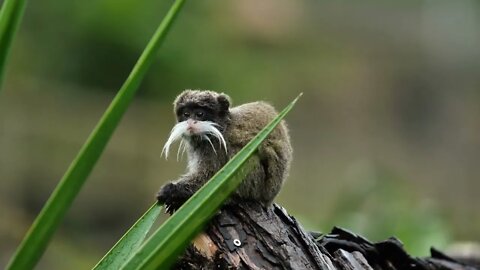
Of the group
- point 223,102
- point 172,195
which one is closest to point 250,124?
point 223,102

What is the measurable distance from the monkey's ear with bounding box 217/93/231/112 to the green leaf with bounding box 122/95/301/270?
589 millimetres

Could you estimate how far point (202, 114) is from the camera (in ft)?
6.16

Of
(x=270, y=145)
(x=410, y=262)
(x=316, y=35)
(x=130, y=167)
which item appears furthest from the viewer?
(x=316, y=35)

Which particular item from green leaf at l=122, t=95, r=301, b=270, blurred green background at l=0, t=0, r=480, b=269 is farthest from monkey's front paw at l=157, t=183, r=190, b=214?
blurred green background at l=0, t=0, r=480, b=269

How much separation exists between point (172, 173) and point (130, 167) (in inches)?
18.5

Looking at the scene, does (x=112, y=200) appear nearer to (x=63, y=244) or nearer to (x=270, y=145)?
(x=63, y=244)

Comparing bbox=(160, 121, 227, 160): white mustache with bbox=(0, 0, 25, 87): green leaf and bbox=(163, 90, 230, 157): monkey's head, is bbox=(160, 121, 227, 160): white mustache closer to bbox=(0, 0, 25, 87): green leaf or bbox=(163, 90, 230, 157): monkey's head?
bbox=(163, 90, 230, 157): monkey's head

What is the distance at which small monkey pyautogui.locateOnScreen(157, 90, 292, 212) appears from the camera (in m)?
1.81

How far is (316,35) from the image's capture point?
8.08 metres

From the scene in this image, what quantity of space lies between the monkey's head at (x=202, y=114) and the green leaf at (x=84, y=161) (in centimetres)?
61

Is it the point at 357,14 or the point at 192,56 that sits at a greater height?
the point at 357,14

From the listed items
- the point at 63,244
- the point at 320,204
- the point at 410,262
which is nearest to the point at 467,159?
the point at 320,204

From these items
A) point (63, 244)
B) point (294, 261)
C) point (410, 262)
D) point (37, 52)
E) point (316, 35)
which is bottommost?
point (294, 261)

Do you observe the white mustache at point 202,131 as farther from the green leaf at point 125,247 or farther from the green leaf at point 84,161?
the green leaf at point 84,161
